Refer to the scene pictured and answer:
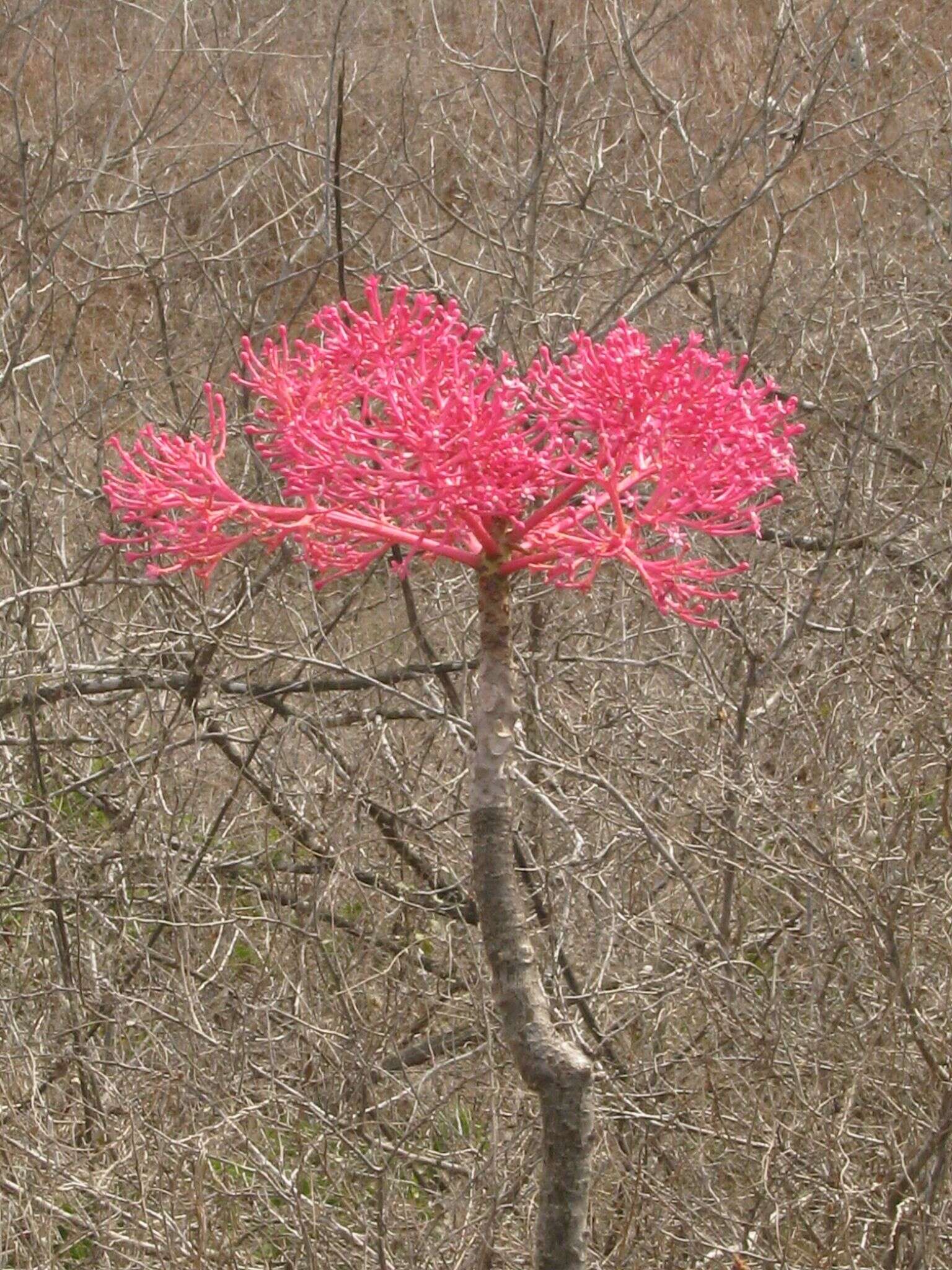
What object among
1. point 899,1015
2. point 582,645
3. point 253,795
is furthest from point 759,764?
point 253,795

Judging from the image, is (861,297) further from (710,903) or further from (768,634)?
(710,903)

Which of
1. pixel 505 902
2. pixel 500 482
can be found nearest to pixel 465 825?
pixel 505 902

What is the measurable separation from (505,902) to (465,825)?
2869 mm

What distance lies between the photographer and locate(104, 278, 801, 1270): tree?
1.28 meters

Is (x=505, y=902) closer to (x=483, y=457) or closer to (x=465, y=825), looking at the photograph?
(x=483, y=457)

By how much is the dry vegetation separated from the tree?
5.14 feet

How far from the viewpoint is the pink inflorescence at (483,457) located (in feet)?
4.18

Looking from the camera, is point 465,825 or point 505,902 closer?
point 505,902

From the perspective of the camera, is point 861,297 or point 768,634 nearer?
point 768,634

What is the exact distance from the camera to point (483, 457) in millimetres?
1265

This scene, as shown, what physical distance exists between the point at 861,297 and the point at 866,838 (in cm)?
201

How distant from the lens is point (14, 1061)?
3.67m

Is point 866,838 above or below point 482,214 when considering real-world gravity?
below

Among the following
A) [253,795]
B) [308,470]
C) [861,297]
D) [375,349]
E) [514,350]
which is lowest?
[253,795]
